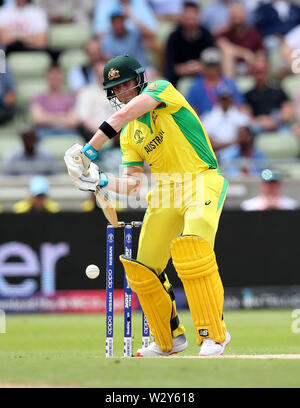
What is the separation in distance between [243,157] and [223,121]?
65cm

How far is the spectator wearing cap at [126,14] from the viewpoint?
538 inches

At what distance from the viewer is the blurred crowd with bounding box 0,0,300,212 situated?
12312 mm

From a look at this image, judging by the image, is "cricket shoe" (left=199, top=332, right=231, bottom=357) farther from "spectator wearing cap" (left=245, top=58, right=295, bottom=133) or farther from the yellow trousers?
"spectator wearing cap" (left=245, top=58, right=295, bottom=133)

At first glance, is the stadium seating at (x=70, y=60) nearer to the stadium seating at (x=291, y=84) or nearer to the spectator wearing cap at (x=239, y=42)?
the spectator wearing cap at (x=239, y=42)

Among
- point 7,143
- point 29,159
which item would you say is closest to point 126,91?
point 29,159

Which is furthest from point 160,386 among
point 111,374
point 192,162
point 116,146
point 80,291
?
point 116,146

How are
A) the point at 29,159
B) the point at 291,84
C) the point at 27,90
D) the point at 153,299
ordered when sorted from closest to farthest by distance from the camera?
the point at 153,299 < the point at 29,159 < the point at 27,90 < the point at 291,84

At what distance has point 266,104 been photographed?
13.1m

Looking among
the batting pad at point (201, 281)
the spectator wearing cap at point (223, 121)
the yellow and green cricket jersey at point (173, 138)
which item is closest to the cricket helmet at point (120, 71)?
the yellow and green cricket jersey at point (173, 138)

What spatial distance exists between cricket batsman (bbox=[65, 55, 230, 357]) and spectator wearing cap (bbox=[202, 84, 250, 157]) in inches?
218

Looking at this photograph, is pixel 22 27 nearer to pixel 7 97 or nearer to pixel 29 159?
pixel 7 97

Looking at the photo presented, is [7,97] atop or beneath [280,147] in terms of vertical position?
atop

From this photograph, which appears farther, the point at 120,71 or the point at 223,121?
the point at 223,121

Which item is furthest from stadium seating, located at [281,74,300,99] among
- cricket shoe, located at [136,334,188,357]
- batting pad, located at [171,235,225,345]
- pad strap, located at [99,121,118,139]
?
pad strap, located at [99,121,118,139]
